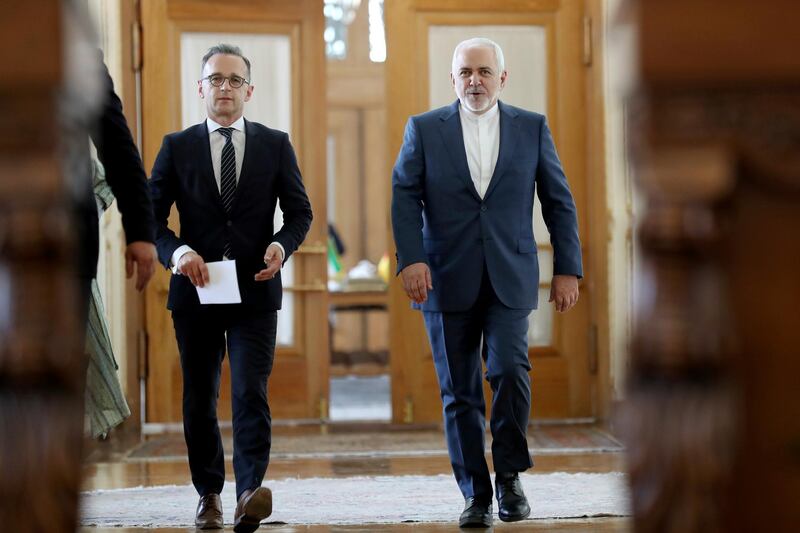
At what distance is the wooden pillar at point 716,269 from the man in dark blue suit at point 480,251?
193cm

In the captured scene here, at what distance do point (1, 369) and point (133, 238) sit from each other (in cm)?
105

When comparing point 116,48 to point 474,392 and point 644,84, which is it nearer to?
point 474,392

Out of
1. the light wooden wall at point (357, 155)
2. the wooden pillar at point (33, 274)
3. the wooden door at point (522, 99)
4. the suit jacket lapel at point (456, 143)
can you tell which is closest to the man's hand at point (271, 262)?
the suit jacket lapel at point (456, 143)

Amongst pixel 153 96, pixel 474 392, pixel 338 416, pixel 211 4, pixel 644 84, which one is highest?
pixel 211 4

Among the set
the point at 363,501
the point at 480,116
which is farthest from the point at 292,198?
the point at 363,501

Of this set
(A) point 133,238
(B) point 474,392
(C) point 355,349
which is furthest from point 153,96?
(C) point 355,349

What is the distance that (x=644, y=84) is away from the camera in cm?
159

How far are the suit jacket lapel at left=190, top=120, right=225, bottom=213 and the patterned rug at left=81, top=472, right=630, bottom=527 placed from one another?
1.06 metres

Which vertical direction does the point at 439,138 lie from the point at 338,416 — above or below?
above

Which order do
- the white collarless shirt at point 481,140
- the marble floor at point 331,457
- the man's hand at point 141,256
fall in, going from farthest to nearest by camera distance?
1. the marble floor at point 331,457
2. the white collarless shirt at point 481,140
3. the man's hand at point 141,256

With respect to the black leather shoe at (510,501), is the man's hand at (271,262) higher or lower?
higher

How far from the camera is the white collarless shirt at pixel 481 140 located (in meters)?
3.82

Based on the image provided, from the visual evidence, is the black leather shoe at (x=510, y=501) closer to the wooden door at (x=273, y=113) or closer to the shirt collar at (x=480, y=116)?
the shirt collar at (x=480, y=116)

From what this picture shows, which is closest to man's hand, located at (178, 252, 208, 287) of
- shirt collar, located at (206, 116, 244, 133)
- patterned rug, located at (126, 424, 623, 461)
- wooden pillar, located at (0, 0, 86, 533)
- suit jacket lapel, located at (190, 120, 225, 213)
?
suit jacket lapel, located at (190, 120, 225, 213)
